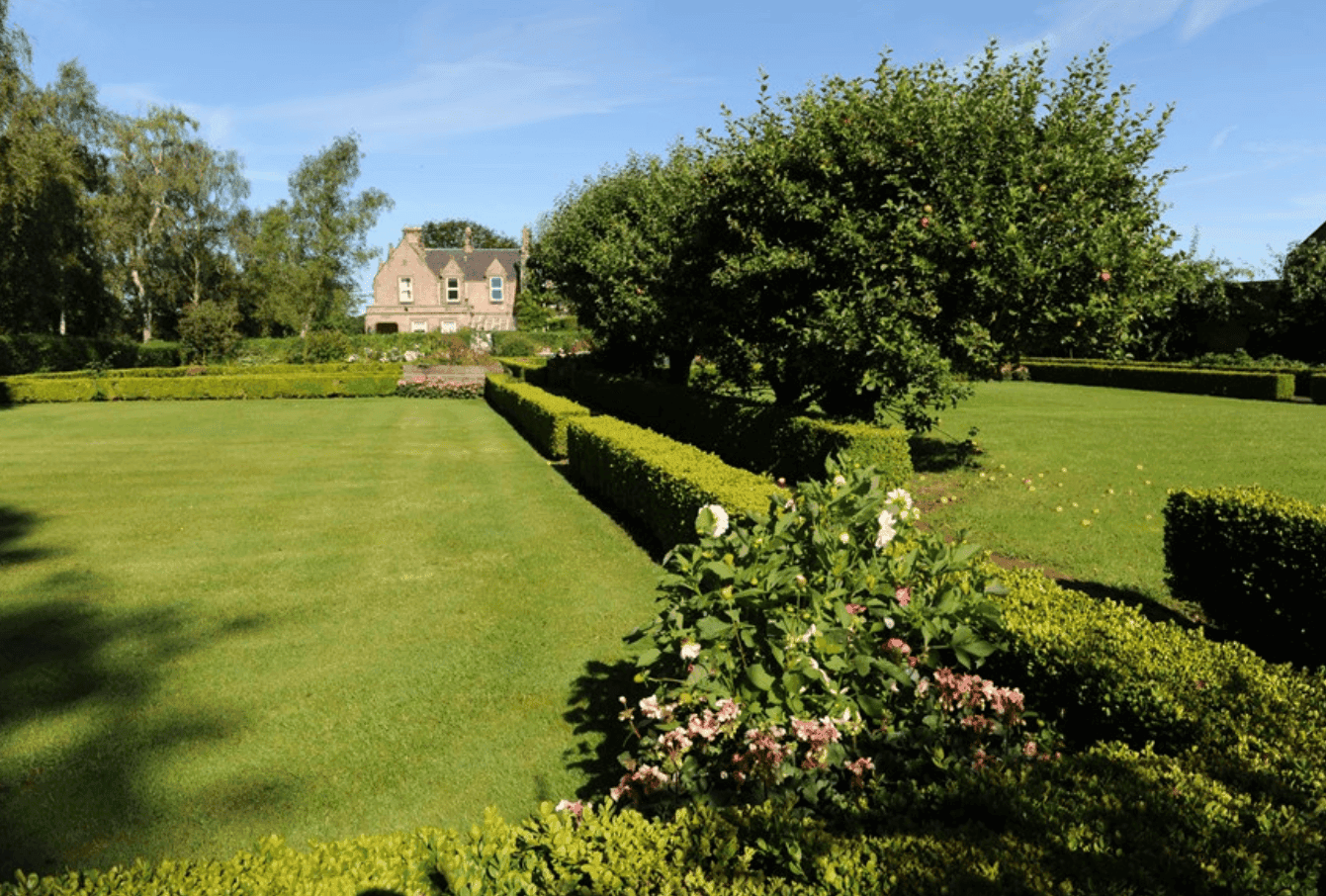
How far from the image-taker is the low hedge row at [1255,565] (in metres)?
5.48

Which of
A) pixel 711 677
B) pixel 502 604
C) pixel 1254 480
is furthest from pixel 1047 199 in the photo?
pixel 711 677

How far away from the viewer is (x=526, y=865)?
7.69 feet

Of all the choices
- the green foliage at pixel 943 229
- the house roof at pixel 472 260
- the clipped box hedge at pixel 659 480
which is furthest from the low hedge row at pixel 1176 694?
the house roof at pixel 472 260

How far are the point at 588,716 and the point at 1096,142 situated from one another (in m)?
10.7

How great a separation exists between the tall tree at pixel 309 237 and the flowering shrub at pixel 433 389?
87.0ft

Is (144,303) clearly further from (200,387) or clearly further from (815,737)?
(815,737)

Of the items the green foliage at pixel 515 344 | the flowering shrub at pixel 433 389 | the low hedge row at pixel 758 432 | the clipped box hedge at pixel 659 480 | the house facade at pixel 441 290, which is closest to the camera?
the clipped box hedge at pixel 659 480

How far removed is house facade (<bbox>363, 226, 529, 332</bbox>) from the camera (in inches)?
2366

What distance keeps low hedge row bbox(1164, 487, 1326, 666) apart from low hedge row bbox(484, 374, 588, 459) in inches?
417

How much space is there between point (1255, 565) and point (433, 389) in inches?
1158

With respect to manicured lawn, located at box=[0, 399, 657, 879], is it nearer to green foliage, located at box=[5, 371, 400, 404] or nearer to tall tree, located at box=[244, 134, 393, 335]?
green foliage, located at box=[5, 371, 400, 404]

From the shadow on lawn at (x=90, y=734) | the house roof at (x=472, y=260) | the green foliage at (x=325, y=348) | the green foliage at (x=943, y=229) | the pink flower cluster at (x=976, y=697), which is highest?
the house roof at (x=472, y=260)

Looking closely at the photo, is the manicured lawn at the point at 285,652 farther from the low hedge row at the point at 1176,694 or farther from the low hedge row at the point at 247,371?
the low hedge row at the point at 247,371

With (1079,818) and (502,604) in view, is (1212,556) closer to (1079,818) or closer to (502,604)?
(1079,818)
